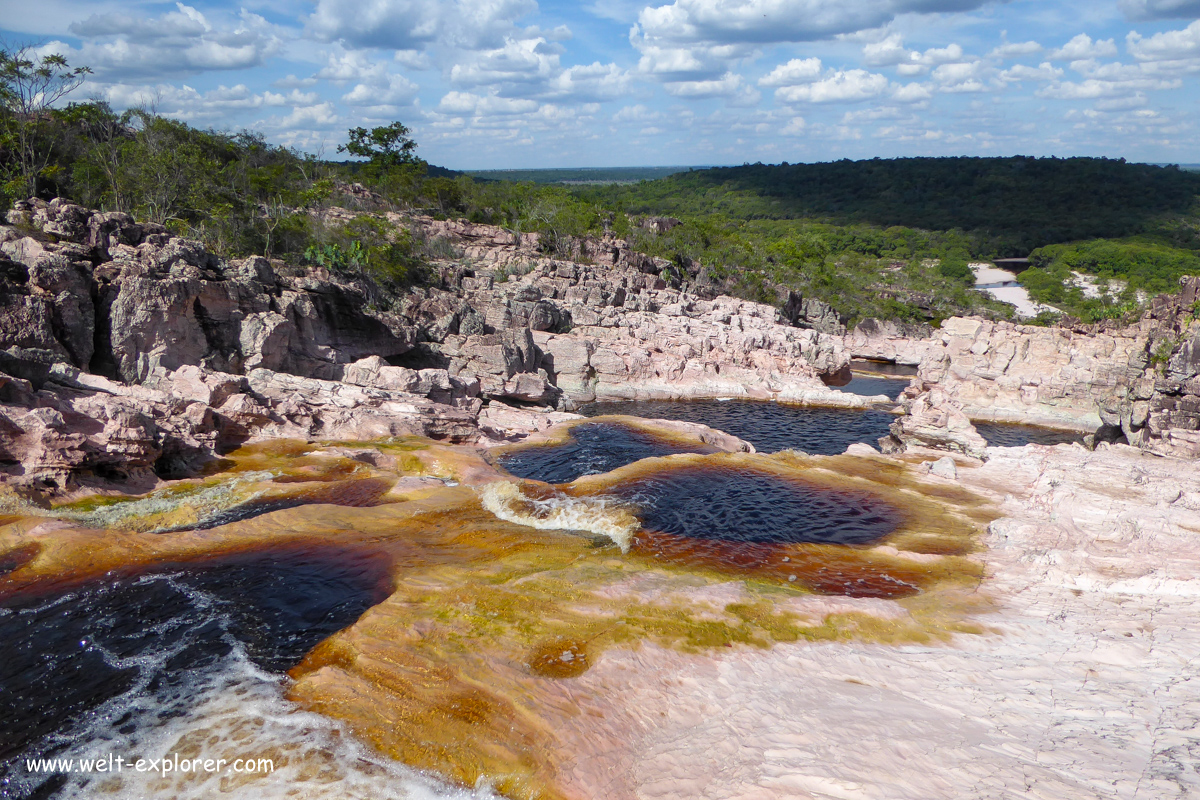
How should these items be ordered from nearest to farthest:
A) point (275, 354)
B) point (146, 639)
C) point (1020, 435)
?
point (146, 639) → point (275, 354) → point (1020, 435)

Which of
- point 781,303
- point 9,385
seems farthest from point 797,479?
point 781,303

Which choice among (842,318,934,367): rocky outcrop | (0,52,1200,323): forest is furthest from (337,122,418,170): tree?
(842,318,934,367): rocky outcrop

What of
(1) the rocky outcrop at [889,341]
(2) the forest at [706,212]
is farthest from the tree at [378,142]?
(1) the rocky outcrop at [889,341]

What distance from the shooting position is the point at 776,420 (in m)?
43.3

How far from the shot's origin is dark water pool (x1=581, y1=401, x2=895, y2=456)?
37.9m

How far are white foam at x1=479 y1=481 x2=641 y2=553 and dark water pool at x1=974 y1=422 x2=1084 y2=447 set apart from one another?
29.1 m

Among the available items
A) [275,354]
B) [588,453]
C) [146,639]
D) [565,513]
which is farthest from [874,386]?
[146,639]

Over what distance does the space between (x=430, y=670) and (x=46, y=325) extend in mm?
23492

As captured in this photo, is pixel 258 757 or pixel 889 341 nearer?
pixel 258 757

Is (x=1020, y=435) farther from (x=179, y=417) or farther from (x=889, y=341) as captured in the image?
(x=179, y=417)

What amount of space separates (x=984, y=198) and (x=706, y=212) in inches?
2556

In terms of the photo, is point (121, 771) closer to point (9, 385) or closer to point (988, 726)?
point (988, 726)

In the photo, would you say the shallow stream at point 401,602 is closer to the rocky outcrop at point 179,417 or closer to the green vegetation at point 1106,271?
the rocky outcrop at point 179,417

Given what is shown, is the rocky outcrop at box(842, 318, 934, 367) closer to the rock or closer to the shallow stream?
the rock
